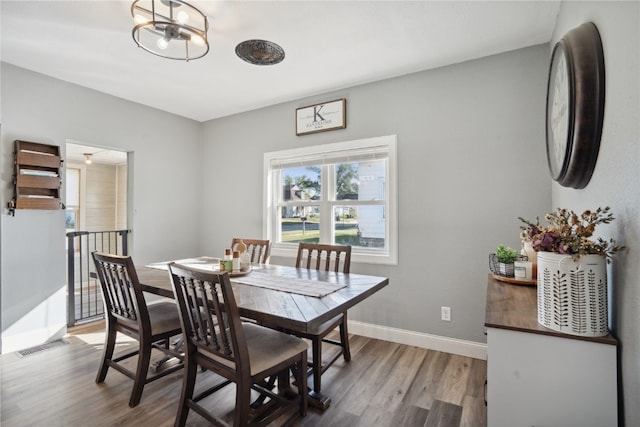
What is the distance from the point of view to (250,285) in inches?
82.6

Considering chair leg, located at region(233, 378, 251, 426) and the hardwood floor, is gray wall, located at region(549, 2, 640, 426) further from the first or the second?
chair leg, located at region(233, 378, 251, 426)

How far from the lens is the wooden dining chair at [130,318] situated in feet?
6.51

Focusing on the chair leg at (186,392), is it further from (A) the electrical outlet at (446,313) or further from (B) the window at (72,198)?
(B) the window at (72,198)

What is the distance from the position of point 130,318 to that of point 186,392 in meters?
0.73

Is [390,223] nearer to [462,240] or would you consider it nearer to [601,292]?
[462,240]

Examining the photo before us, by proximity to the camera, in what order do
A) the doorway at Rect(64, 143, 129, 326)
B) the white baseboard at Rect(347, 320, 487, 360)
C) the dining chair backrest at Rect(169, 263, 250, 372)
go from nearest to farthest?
the dining chair backrest at Rect(169, 263, 250, 372)
the white baseboard at Rect(347, 320, 487, 360)
the doorway at Rect(64, 143, 129, 326)

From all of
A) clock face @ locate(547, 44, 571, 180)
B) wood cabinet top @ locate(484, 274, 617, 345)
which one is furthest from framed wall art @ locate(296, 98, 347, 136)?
wood cabinet top @ locate(484, 274, 617, 345)

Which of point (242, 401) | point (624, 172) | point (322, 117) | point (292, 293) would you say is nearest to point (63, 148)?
point (322, 117)

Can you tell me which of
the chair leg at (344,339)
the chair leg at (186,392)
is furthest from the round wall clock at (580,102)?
the chair leg at (186,392)

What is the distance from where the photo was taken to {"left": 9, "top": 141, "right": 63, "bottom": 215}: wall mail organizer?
9.27 feet

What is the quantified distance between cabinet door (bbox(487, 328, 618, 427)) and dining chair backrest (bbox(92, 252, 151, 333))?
6.43ft

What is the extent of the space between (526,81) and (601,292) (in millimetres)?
2071

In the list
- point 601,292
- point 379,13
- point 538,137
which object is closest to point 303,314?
point 601,292

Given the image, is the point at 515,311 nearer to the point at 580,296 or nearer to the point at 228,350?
the point at 580,296
